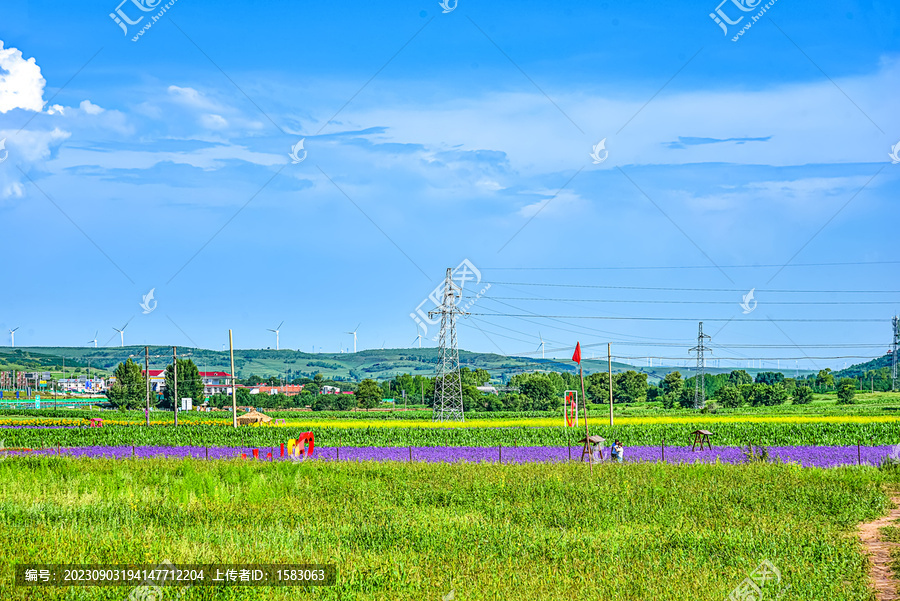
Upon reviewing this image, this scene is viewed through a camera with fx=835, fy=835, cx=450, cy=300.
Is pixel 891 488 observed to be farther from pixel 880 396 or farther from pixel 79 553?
pixel 880 396

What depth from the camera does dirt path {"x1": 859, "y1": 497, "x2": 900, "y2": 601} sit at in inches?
523

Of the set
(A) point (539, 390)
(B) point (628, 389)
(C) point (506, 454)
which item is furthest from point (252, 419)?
(B) point (628, 389)

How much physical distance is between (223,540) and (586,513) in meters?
8.61

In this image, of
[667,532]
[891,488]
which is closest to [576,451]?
[891,488]

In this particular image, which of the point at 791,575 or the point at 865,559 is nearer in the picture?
the point at 791,575

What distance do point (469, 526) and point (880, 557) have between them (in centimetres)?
805

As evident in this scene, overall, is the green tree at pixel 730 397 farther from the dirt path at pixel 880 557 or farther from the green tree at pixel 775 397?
the dirt path at pixel 880 557

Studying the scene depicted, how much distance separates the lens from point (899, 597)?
1286cm

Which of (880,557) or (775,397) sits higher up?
(775,397)

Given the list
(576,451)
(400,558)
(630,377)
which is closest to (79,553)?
(400,558)

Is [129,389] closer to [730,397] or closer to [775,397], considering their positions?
[730,397]

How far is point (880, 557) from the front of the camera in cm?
1582

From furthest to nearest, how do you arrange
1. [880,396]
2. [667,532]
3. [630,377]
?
[630,377], [880,396], [667,532]

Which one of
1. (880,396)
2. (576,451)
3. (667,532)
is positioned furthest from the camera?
(880,396)
